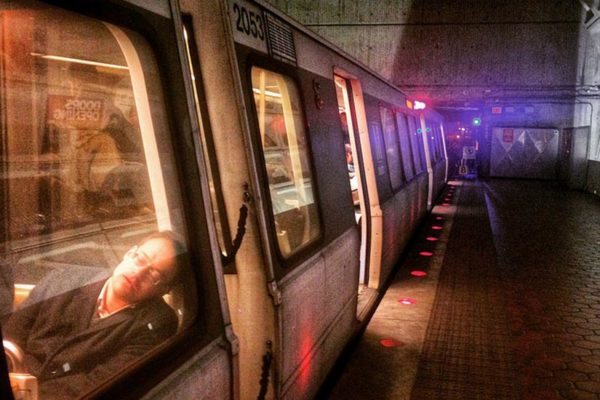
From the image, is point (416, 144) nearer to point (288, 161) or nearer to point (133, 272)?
point (288, 161)

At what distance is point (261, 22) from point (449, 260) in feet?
20.7

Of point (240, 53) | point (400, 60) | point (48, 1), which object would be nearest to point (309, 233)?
point (240, 53)

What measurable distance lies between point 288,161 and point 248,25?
1126mm

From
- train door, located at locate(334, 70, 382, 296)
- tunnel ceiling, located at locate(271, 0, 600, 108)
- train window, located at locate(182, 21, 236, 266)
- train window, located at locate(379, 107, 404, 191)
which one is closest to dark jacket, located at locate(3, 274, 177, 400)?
train window, located at locate(182, 21, 236, 266)

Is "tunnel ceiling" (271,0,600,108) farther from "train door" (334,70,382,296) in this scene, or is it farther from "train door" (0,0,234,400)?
"train door" (0,0,234,400)

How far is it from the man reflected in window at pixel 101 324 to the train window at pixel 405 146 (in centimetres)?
667

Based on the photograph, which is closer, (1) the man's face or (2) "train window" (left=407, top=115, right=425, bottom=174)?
(1) the man's face

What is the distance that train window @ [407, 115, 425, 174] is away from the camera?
9970 millimetres

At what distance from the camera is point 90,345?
1901 millimetres

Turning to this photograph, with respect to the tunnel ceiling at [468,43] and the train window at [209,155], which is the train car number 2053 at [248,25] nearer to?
the train window at [209,155]

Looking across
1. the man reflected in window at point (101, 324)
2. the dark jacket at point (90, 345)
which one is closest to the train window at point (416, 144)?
the man reflected in window at point (101, 324)

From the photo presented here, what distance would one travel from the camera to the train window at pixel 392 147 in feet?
23.1

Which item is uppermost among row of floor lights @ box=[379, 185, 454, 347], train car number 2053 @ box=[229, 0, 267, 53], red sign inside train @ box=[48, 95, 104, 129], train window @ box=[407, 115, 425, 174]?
train car number 2053 @ box=[229, 0, 267, 53]

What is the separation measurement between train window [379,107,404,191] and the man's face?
200 inches
